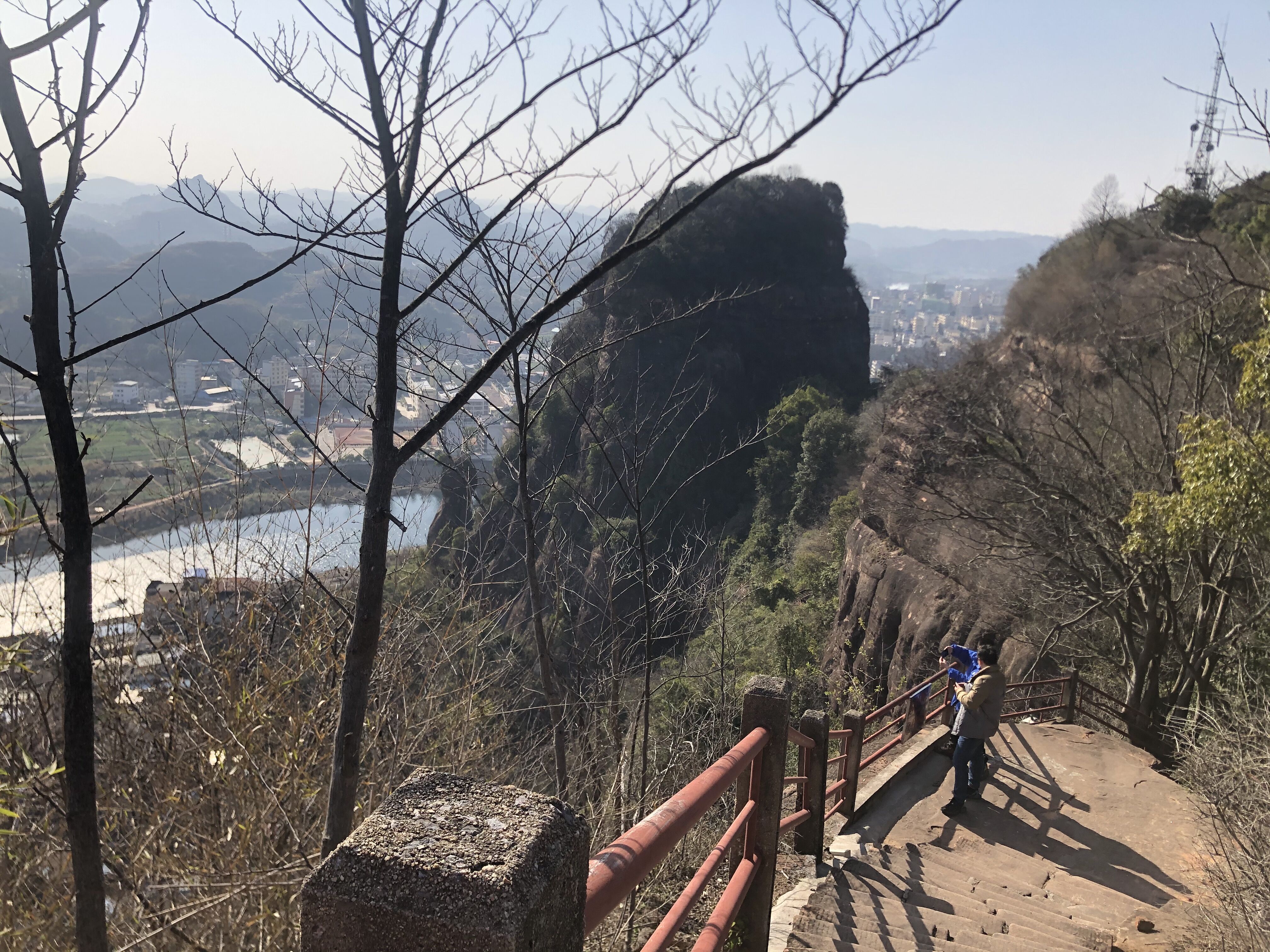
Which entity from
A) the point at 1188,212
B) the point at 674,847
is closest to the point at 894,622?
the point at 674,847

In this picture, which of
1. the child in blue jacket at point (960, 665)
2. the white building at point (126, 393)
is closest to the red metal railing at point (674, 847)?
the child in blue jacket at point (960, 665)

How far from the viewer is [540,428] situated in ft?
71.8

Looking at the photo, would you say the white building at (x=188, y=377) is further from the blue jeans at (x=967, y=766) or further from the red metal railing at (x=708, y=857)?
the blue jeans at (x=967, y=766)

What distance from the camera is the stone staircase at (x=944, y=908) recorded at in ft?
13.0

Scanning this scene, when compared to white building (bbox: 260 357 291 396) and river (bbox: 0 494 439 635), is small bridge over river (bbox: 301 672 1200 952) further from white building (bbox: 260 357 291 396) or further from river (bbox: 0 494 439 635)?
white building (bbox: 260 357 291 396)

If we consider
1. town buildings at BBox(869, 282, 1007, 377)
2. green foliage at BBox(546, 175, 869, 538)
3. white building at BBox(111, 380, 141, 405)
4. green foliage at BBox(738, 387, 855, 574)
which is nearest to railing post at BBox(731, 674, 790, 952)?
white building at BBox(111, 380, 141, 405)

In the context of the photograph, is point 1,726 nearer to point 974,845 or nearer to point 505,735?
point 505,735

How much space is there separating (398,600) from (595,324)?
45.3 ft

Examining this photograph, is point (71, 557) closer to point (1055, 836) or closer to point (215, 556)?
point (215, 556)

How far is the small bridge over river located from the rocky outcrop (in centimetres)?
352

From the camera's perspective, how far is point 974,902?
4.72m

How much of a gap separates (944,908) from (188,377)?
271 inches

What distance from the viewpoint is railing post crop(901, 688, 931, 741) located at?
25.2ft

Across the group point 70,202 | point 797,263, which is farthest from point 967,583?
point 797,263
